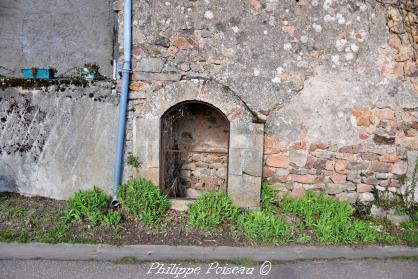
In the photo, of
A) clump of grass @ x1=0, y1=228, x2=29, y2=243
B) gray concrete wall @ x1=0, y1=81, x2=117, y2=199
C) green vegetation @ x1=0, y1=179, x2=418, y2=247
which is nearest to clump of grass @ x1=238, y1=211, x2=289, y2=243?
green vegetation @ x1=0, y1=179, x2=418, y2=247

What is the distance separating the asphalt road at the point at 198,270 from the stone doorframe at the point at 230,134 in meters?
1.17

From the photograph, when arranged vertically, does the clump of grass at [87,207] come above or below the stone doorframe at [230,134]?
below

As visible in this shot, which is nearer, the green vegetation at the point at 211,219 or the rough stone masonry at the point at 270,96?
the green vegetation at the point at 211,219

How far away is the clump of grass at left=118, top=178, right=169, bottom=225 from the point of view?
14.2ft

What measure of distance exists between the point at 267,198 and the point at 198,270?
4.87 ft

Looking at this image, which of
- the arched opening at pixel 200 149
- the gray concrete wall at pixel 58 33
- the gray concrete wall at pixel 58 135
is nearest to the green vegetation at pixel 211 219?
the gray concrete wall at pixel 58 135

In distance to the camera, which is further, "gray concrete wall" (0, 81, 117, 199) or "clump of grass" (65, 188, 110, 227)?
"gray concrete wall" (0, 81, 117, 199)

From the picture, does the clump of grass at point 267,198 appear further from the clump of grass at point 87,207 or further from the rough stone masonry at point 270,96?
the clump of grass at point 87,207

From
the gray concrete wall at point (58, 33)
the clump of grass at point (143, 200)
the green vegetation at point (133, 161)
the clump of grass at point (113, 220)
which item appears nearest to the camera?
the clump of grass at point (113, 220)

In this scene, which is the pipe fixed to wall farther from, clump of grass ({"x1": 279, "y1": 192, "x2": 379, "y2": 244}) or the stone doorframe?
clump of grass ({"x1": 279, "y1": 192, "x2": 379, "y2": 244})

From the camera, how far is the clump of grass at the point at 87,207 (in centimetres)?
426

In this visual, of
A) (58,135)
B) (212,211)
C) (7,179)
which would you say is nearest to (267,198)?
(212,211)

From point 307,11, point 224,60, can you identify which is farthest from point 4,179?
point 307,11

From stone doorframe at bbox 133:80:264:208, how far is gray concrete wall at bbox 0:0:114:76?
4.48 feet
